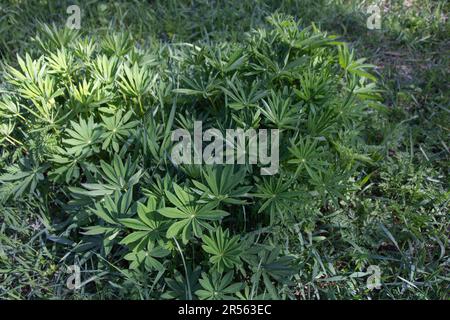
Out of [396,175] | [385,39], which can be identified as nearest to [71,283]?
[396,175]

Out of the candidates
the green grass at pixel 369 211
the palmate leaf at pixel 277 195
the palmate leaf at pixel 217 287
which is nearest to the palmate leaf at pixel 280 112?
the palmate leaf at pixel 277 195

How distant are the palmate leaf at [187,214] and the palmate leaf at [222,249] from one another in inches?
2.2

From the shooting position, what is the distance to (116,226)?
2178 millimetres

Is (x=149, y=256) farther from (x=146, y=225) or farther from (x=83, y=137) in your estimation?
(x=83, y=137)

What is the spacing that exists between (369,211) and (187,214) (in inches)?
38.9

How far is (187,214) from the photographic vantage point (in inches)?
80.4

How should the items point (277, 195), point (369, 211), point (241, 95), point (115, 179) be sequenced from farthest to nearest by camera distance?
point (369, 211) → point (241, 95) → point (115, 179) → point (277, 195)

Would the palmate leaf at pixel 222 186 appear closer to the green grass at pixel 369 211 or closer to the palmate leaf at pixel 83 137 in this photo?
the green grass at pixel 369 211

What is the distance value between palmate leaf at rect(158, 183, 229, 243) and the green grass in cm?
28

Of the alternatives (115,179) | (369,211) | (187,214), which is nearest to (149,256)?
(187,214)

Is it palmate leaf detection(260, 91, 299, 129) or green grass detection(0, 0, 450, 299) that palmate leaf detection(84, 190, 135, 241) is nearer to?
green grass detection(0, 0, 450, 299)

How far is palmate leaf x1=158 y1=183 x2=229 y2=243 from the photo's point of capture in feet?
6.55

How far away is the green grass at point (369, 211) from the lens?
2.25m
